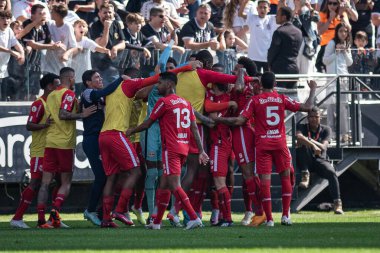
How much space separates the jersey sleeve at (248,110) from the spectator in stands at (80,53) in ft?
15.8

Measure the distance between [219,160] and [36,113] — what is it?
2.98 m

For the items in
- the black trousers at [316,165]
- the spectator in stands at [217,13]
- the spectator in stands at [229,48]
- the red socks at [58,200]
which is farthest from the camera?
the spectator in stands at [217,13]

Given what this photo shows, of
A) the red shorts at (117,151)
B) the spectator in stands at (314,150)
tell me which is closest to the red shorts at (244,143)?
the red shorts at (117,151)

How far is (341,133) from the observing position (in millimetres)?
22938

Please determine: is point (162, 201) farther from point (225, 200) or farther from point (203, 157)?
point (225, 200)

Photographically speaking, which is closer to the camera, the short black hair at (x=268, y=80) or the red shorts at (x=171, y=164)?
the red shorts at (x=171, y=164)

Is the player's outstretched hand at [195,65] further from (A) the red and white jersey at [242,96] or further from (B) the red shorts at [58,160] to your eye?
(B) the red shorts at [58,160]

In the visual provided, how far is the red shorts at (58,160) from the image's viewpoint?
58.8ft

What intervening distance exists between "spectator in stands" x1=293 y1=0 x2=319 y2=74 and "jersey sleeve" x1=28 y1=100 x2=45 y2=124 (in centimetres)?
740

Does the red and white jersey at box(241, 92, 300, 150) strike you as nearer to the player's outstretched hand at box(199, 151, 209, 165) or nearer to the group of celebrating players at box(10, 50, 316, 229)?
the group of celebrating players at box(10, 50, 316, 229)

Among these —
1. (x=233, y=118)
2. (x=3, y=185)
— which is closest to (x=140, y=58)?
(x=3, y=185)

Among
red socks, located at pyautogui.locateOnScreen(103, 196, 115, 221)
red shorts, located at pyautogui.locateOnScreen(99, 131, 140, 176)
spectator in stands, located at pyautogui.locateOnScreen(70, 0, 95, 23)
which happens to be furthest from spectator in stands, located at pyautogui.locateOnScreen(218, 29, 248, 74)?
red socks, located at pyautogui.locateOnScreen(103, 196, 115, 221)

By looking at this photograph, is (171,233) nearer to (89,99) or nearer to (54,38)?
(89,99)

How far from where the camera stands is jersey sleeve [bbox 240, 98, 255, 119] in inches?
677
